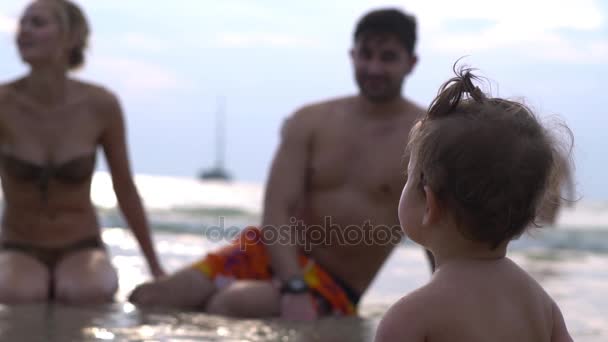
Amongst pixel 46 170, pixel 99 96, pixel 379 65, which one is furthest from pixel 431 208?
pixel 99 96

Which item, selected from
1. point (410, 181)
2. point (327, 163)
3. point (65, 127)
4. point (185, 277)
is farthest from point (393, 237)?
point (410, 181)

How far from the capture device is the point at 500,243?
1.80m

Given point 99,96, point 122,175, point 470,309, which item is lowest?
point 122,175

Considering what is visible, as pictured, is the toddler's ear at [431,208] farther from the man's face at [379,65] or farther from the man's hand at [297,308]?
the man's face at [379,65]

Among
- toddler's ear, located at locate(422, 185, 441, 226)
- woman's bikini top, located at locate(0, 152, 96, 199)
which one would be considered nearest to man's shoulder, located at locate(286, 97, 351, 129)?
woman's bikini top, located at locate(0, 152, 96, 199)

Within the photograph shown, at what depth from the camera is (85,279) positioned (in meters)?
4.21

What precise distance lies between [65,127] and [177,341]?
1.62 meters

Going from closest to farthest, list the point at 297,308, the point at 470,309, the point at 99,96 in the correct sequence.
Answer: the point at 470,309, the point at 297,308, the point at 99,96

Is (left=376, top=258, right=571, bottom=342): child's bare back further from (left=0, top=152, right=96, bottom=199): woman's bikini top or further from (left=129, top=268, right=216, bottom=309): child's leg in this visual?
(left=0, top=152, right=96, bottom=199): woman's bikini top

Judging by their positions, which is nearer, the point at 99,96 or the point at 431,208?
the point at 431,208

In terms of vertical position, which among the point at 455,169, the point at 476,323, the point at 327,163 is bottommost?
the point at 327,163

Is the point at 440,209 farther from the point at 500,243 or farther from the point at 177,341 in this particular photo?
the point at 177,341

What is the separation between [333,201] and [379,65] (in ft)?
2.15

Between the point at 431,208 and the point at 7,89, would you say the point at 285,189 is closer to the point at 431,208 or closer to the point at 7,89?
the point at 7,89
